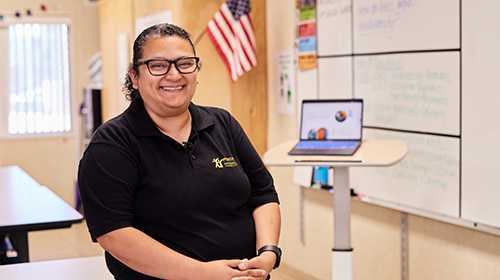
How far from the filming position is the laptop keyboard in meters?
3.53

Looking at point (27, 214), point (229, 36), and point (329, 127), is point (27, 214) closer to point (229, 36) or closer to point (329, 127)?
point (329, 127)

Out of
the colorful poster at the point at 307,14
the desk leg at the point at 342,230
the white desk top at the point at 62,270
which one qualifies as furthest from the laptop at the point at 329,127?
the colorful poster at the point at 307,14

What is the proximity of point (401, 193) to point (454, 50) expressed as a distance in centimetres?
79

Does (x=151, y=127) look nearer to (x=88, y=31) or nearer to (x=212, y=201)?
(x=212, y=201)

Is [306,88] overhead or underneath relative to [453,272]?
overhead

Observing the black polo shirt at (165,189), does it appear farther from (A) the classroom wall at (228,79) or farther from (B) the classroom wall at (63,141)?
(B) the classroom wall at (63,141)

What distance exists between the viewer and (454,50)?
365cm

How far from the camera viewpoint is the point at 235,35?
215 inches

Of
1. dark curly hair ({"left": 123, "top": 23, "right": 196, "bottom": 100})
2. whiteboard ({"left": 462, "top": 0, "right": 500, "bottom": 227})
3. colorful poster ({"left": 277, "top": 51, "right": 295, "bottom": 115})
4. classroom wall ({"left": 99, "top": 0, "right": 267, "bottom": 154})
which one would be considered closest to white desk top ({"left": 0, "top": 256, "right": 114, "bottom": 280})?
dark curly hair ({"left": 123, "top": 23, "right": 196, "bottom": 100})

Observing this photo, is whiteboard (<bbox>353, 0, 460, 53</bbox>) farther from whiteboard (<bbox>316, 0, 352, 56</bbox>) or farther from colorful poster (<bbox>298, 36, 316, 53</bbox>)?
colorful poster (<bbox>298, 36, 316, 53</bbox>)

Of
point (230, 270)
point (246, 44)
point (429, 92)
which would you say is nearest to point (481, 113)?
point (429, 92)

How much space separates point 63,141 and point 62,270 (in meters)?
5.95

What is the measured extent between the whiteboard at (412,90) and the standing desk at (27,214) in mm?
1640

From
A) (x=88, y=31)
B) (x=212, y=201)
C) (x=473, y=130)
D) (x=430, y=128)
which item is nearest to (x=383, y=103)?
(x=430, y=128)
